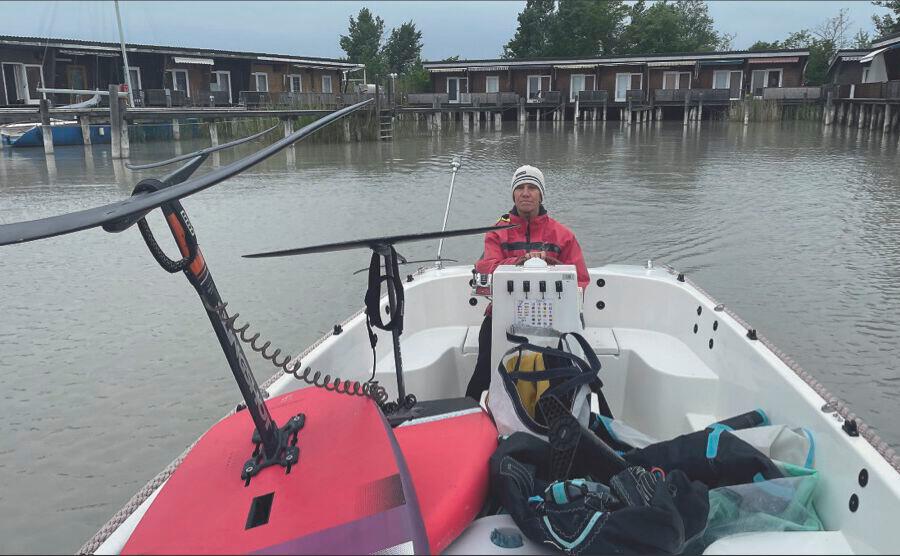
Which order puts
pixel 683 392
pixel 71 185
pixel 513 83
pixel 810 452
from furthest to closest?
pixel 513 83, pixel 71 185, pixel 683 392, pixel 810 452

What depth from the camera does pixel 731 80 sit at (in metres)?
30.3

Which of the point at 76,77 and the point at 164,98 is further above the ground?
the point at 76,77

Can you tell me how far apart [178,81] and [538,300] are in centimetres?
2741

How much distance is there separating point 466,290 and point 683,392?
1.39m

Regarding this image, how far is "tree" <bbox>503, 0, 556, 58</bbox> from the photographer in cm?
4806

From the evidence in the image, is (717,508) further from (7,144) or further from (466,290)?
(7,144)

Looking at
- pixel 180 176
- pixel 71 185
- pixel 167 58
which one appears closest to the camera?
pixel 180 176

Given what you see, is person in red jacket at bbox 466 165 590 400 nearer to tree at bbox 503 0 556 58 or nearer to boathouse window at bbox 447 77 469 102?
boathouse window at bbox 447 77 469 102

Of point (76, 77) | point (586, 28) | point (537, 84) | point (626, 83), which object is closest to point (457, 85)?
point (537, 84)

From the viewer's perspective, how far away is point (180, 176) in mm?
1340

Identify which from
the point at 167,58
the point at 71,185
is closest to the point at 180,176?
the point at 71,185

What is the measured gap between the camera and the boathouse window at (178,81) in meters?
26.1

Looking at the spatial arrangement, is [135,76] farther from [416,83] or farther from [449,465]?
[449,465]

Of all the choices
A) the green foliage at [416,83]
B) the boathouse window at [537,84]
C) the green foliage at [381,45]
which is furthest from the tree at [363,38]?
the boathouse window at [537,84]
